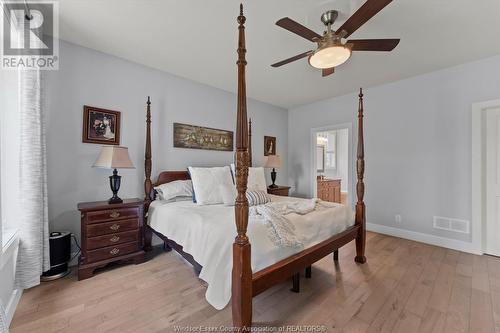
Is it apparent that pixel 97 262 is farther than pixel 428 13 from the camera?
Yes

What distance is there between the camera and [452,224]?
123 inches

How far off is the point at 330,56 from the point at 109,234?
9.42 feet

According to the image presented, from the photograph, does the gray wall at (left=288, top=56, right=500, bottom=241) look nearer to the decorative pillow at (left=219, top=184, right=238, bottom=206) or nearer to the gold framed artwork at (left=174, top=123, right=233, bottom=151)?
the gold framed artwork at (left=174, top=123, right=233, bottom=151)

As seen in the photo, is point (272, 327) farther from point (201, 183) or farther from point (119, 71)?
point (119, 71)

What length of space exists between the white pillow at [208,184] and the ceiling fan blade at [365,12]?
2106 mm

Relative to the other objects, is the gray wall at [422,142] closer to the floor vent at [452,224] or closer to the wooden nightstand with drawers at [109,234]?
the floor vent at [452,224]

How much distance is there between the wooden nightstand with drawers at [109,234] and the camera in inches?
88.6

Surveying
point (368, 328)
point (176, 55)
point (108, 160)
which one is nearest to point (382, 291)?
point (368, 328)

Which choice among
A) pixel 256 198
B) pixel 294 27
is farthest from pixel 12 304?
pixel 294 27

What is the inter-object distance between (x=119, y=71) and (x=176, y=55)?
2.64 ft

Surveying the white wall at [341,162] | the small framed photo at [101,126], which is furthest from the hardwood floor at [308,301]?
the white wall at [341,162]

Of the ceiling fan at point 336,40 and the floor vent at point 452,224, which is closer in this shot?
the ceiling fan at point 336,40

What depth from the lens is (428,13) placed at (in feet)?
6.63

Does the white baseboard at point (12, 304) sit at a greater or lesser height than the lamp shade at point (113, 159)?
lesser
